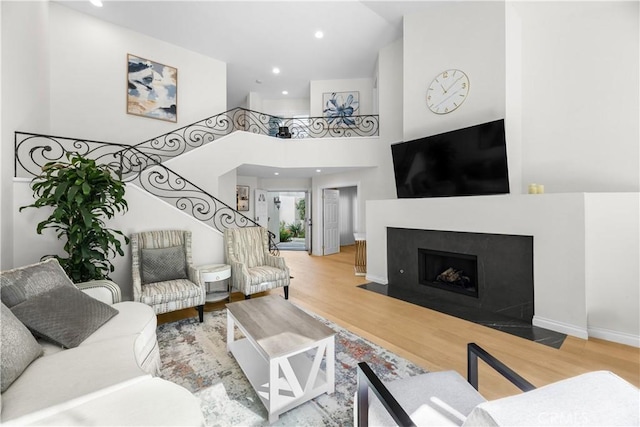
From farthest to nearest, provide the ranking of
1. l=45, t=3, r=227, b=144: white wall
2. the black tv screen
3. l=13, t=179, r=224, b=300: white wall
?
l=45, t=3, r=227, b=144: white wall, the black tv screen, l=13, t=179, r=224, b=300: white wall

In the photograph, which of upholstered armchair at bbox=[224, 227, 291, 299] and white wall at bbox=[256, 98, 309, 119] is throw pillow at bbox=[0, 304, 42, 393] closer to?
upholstered armchair at bbox=[224, 227, 291, 299]

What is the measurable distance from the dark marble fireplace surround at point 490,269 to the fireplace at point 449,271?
57 millimetres

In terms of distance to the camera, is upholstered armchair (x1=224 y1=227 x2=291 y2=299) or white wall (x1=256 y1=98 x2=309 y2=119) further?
white wall (x1=256 y1=98 x2=309 y2=119)

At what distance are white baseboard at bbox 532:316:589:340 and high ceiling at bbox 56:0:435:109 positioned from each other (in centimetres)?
478

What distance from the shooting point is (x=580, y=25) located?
10.4 ft

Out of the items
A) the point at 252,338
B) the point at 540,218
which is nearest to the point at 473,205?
the point at 540,218

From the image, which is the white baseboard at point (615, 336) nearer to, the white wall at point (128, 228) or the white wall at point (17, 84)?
the white wall at point (128, 228)

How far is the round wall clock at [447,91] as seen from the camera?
12.9 feet

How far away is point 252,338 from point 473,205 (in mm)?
3113

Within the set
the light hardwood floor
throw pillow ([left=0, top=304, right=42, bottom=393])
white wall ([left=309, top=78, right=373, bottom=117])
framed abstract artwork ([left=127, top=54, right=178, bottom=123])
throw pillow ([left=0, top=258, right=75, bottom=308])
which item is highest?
white wall ([left=309, top=78, right=373, bottom=117])

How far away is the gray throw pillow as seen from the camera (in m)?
3.21

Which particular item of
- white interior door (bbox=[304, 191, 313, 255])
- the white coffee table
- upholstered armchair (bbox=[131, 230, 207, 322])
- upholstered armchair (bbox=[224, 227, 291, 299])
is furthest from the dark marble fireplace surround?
white interior door (bbox=[304, 191, 313, 255])

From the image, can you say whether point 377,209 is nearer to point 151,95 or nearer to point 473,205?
point 473,205

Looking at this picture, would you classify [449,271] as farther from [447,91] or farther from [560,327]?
[447,91]
